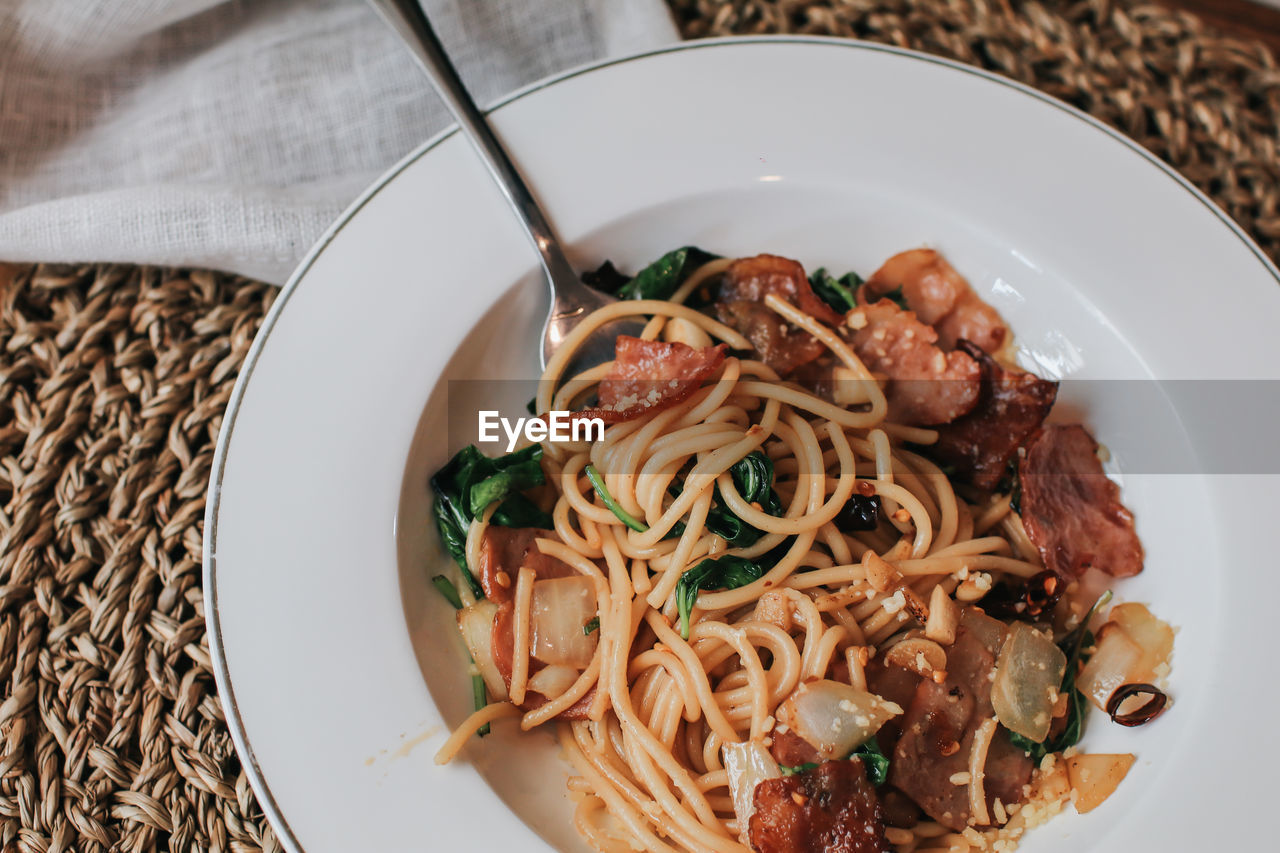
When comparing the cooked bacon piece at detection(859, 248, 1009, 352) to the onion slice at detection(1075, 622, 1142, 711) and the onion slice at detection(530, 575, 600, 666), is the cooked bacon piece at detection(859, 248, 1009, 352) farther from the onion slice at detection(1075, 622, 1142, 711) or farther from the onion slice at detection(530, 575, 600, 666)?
the onion slice at detection(530, 575, 600, 666)

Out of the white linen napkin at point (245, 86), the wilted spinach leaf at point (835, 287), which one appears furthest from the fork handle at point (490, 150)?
the wilted spinach leaf at point (835, 287)

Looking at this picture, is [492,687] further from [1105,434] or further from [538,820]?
[1105,434]

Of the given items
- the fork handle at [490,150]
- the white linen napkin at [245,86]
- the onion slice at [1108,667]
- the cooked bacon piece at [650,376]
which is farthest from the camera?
the white linen napkin at [245,86]

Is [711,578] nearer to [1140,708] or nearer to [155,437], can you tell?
[1140,708]

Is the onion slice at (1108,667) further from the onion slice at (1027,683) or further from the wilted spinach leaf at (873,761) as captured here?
the wilted spinach leaf at (873,761)

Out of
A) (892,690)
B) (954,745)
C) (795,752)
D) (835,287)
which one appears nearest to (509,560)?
(795,752)
